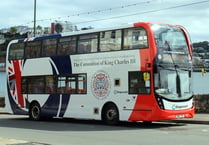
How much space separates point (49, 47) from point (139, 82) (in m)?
6.07

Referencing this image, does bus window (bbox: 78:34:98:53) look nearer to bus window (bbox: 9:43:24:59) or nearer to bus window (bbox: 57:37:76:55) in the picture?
bus window (bbox: 57:37:76:55)

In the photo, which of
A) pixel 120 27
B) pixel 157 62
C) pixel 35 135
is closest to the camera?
pixel 35 135

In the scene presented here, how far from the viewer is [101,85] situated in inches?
711

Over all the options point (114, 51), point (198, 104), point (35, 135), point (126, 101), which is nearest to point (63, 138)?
point (35, 135)

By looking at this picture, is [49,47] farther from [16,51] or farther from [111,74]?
[111,74]

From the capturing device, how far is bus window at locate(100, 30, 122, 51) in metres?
17.3

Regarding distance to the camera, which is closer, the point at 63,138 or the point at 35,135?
the point at 63,138

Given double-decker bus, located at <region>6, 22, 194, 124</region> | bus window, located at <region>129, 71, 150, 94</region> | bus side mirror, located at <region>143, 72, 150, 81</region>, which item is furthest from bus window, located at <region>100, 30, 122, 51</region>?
bus side mirror, located at <region>143, 72, 150, 81</region>

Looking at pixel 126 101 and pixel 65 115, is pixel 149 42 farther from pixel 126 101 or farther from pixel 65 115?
pixel 65 115

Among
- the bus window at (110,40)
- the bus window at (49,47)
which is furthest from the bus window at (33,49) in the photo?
the bus window at (110,40)

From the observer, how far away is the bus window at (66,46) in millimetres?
19328

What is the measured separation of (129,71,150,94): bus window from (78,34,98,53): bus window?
2447mm

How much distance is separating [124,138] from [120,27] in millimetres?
5878

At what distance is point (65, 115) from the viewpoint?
19828mm
